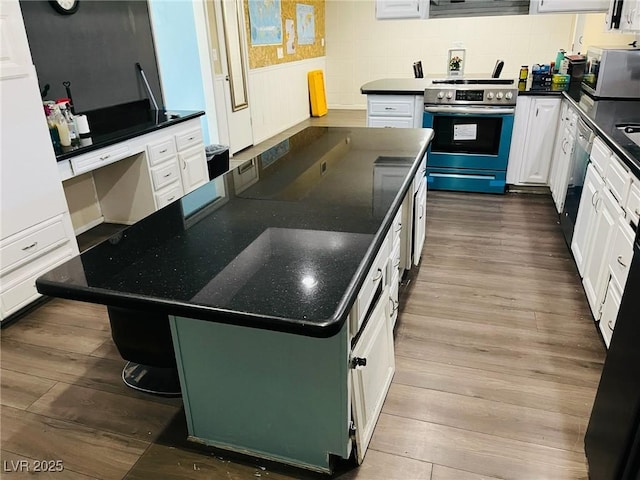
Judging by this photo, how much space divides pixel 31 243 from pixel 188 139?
1.58m

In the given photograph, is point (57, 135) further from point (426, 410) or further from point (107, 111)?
point (426, 410)

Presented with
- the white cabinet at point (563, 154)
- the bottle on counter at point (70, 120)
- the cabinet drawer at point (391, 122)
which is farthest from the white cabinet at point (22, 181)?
the white cabinet at point (563, 154)

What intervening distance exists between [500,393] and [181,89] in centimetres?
422

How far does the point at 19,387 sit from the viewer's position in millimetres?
2107

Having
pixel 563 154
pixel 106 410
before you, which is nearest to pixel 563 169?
pixel 563 154

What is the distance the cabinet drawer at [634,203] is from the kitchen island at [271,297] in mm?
920

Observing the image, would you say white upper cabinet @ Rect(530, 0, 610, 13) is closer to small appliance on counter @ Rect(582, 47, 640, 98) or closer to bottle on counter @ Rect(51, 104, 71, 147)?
small appliance on counter @ Rect(582, 47, 640, 98)

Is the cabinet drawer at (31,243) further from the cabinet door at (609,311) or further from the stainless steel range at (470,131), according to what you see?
the stainless steel range at (470,131)

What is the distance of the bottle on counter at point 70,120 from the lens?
2912mm

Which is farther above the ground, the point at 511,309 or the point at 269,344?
the point at 269,344

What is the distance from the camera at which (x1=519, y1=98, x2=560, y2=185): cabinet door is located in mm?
3928

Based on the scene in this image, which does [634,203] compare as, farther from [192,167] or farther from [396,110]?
[192,167]

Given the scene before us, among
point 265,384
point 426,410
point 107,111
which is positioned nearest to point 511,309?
point 426,410

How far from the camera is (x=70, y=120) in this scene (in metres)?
2.97
